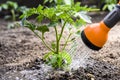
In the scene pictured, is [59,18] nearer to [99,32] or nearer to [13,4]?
[99,32]

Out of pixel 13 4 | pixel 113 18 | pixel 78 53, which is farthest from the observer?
pixel 13 4

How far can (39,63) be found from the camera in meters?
1.92

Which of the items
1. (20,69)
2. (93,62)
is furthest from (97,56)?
(20,69)

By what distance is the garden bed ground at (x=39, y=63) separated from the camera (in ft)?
5.62

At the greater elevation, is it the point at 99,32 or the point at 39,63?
the point at 99,32

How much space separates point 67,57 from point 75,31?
163 mm

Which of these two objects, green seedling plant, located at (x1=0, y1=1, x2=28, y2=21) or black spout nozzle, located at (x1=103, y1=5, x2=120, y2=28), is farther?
green seedling plant, located at (x1=0, y1=1, x2=28, y2=21)

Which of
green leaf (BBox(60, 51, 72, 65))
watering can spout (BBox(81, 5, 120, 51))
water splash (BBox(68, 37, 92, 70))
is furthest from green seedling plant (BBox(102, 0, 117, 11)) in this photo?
watering can spout (BBox(81, 5, 120, 51))

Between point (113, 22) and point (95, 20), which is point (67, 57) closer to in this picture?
point (113, 22)

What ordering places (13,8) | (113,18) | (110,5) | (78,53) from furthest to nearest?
(13,8) → (110,5) → (78,53) → (113,18)

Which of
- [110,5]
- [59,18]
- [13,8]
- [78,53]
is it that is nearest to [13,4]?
[13,8]

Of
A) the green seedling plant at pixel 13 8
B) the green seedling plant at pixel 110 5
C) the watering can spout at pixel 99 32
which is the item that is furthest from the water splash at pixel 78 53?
the green seedling plant at pixel 13 8

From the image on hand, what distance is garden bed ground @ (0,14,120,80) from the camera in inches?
67.4

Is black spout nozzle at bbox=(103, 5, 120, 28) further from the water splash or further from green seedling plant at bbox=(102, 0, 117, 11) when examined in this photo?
green seedling plant at bbox=(102, 0, 117, 11)
